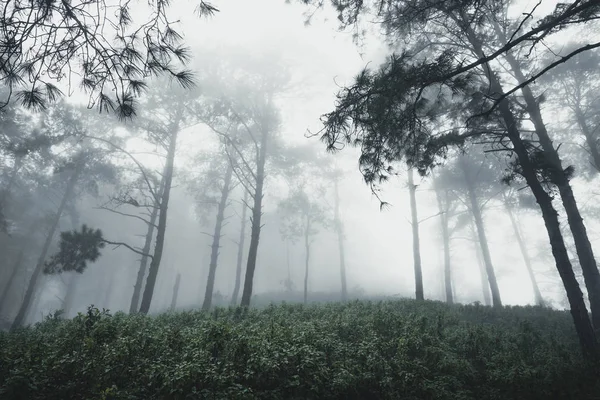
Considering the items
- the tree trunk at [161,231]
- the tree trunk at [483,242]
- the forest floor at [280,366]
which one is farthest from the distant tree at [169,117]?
the tree trunk at [483,242]

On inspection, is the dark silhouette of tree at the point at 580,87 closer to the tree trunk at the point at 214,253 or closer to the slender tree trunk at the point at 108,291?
the tree trunk at the point at 214,253

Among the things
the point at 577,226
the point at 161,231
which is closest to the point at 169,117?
the point at 161,231

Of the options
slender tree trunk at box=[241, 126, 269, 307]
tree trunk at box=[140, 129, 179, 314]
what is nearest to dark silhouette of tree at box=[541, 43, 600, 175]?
slender tree trunk at box=[241, 126, 269, 307]

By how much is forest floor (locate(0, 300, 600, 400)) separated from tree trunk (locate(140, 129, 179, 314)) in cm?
586

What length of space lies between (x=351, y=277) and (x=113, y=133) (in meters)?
52.8

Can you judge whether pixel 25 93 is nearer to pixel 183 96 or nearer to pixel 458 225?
pixel 183 96

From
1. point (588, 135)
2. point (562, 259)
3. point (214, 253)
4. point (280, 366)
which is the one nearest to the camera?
point (280, 366)

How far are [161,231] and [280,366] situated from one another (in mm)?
10687

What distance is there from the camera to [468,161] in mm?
19312

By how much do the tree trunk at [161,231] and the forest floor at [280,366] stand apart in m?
5.86

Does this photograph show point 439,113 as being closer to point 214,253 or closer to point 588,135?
point 588,135

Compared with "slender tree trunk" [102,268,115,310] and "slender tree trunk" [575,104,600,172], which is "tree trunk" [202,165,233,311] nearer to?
"slender tree trunk" [575,104,600,172]

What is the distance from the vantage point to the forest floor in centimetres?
410

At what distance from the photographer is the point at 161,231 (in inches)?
529
